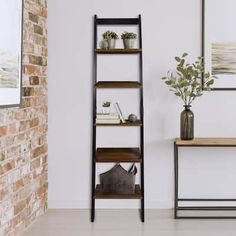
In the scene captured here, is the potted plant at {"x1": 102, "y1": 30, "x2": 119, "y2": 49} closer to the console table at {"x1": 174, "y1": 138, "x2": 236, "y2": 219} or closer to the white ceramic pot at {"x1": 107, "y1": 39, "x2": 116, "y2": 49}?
the white ceramic pot at {"x1": 107, "y1": 39, "x2": 116, "y2": 49}

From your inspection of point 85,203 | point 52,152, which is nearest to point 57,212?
point 85,203

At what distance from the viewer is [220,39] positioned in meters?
4.29

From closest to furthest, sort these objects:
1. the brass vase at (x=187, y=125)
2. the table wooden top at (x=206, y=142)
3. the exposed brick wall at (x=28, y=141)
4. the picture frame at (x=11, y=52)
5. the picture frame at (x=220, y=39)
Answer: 1. the picture frame at (x=11, y=52)
2. the exposed brick wall at (x=28, y=141)
3. the table wooden top at (x=206, y=142)
4. the brass vase at (x=187, y=125)
5. the picture frame at (x=220, y=39)

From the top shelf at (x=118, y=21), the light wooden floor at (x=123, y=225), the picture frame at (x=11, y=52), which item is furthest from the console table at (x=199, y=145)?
the picture frame at (x=11, y=52)

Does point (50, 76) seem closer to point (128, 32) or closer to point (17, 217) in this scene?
point (128, 32)

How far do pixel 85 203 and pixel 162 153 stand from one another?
2.80 feet

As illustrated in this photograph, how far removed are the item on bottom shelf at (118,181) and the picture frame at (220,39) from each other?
1172 millimetres

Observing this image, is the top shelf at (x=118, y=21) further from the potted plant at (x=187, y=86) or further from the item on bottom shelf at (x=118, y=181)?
the item on bottom shelf at (x=118, y=181)

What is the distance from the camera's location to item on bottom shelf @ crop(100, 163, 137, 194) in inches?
163

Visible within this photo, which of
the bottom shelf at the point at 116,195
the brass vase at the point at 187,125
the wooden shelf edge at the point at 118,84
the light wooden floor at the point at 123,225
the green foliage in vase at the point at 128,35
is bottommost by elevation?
the light wooden floor at the point at 123,225

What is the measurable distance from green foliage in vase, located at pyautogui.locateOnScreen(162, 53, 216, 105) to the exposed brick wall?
3.67 ft

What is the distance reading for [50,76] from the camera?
174 inches

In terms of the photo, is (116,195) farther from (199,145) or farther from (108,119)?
(199,145)

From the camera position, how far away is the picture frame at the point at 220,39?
14.1 feet
